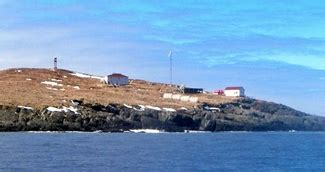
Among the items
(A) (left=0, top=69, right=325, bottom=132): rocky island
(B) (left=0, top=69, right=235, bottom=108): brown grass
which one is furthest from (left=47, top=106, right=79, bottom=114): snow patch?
(B) (left=0, top=69, right=235, bottom=108): brown grass

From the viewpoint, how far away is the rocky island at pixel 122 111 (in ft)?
417

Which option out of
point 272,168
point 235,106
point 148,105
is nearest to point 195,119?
point 148,105

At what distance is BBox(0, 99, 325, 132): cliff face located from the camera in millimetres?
125000

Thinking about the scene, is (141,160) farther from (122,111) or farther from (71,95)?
(71,95)

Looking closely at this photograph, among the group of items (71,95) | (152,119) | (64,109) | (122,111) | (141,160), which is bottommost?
(141,160)

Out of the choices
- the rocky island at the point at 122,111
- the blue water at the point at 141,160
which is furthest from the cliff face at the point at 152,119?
the blue water at the point at 141,160

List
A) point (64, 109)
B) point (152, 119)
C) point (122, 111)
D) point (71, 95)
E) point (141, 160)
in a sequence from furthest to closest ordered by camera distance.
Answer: point (71, 95) < point (122, 111) < point (152, 119) < point (64, 109) < point (141, 160)

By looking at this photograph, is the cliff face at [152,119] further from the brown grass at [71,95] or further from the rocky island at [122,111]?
the brown grass at [71,95]

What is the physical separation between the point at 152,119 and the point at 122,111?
6.97 m

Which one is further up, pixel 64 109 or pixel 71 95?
pixel 71 95

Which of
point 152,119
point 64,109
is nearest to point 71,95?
point 64,109

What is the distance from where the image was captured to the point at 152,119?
138 m

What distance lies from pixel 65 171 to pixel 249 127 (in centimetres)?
11524

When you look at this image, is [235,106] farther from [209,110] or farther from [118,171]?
[118,171]
